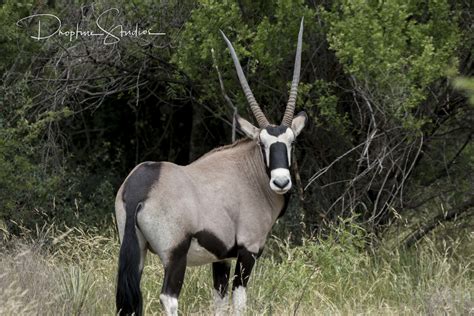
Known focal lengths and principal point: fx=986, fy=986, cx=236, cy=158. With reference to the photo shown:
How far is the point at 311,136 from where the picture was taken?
10.1 m

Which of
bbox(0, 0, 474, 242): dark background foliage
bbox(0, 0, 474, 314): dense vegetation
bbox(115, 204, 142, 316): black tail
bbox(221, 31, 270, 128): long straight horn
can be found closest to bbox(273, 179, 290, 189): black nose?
bbox(221, 31, 270, 128): long straight horn

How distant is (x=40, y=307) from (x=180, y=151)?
706 cm

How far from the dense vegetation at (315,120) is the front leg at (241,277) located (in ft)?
0.47

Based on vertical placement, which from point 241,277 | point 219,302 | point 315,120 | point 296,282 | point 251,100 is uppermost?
point 251,100

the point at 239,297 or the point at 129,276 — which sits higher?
the point at 129,276

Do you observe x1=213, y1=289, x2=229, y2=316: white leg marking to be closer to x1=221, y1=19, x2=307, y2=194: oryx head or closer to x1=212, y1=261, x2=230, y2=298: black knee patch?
x1=212, y1=261, x2=230, y2=298: black knee patch

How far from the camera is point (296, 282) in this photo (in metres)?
7.99

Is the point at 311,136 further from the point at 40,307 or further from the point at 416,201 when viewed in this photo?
the point at 40,307

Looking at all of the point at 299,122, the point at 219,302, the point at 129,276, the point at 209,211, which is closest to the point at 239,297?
the point at 219,302

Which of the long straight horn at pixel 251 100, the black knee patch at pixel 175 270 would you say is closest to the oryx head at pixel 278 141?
the long straight horn at pixel 251 100

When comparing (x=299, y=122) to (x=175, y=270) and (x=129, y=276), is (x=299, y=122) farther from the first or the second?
(x=129, y=276)

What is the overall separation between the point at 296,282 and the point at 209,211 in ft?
4.35

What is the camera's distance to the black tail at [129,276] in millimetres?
6578

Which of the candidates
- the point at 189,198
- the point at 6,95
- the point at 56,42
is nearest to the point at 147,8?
the point at 56,42
